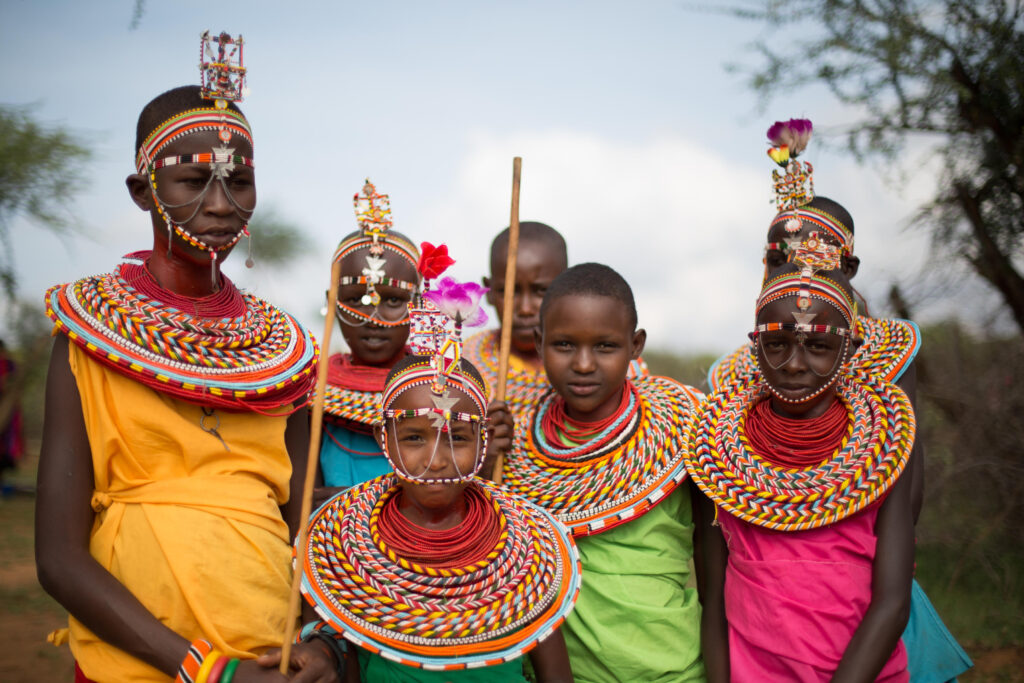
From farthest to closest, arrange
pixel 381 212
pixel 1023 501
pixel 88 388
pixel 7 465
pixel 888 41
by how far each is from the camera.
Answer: pixel 7 465 < pixel 1023 501 < pixel 888 41 < pixel 381 212 < pixel 88 388

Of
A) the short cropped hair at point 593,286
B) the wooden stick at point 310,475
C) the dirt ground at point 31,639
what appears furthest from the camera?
the dirt ground at point 31,639

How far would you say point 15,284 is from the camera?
633cm

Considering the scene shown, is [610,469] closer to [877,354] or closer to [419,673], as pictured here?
[419,673]

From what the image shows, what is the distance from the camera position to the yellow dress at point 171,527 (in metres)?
2.55

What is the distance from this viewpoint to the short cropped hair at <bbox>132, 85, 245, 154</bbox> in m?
2.74

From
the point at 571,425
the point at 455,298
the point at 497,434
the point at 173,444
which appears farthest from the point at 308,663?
the point at 571,425

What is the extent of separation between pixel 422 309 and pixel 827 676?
1824mm

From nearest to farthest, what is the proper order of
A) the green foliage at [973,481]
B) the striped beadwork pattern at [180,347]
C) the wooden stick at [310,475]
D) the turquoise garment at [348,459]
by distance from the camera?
the wooden stick at [310,475] → the striped beadwork pattern at [180,347] → the turquoise garment at [348,459] → the green foliage at [973,481]

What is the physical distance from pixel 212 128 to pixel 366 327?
1362 mm

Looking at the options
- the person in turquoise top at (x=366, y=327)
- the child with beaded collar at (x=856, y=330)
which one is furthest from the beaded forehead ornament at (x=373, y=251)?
the child with beaded collar at (x=856, y=330)

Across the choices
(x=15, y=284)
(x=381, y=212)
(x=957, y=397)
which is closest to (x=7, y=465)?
(x=15, y=284)

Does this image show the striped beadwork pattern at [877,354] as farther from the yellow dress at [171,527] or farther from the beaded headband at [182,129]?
the beaded headband at [182,129]

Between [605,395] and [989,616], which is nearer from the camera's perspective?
[605,395]

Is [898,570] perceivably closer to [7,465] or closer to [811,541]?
[811,541]
